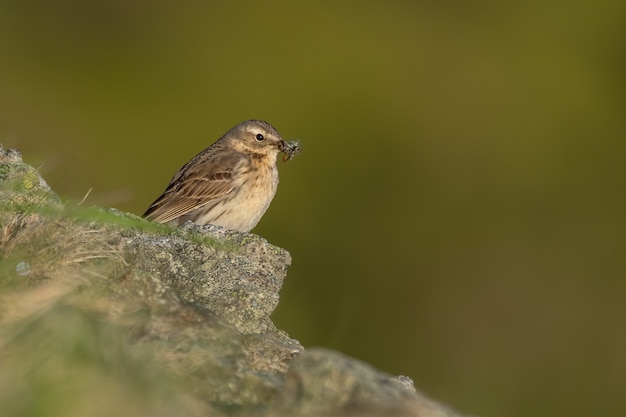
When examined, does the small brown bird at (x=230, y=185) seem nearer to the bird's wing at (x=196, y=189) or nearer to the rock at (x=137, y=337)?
the bird's wing at (x=196, y=189)

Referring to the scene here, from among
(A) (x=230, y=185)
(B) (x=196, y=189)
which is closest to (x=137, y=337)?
(A) (x=230, y=185)

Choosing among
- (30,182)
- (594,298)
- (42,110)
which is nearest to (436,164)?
(594,298)

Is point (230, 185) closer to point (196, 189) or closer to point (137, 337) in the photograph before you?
point (196, 189)

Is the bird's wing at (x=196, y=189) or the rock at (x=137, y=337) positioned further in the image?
the bird's wing at (x=196, y=189)

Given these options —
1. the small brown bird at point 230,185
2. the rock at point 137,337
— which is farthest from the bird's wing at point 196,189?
the rock at point 137,337

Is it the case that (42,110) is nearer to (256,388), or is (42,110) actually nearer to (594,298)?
(594,298)

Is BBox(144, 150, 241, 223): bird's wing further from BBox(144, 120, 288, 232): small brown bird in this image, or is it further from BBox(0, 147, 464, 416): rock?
BBox(0, 147, 464, 416): rock

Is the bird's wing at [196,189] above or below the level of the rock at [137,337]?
below
